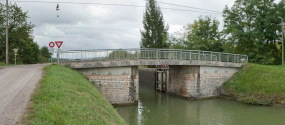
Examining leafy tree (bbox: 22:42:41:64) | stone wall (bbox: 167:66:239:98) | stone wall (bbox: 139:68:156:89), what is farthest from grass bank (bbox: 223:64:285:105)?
leafy tree (bbox: 22:42:41:64)

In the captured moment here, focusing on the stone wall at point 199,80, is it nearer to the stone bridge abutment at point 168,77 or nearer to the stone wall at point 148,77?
the stone bridge abutment at point 168,77

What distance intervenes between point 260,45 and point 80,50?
23316 mm

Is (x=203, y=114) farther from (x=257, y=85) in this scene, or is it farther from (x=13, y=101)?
(x=13, y=101)

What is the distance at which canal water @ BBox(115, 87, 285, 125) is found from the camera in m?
13.3

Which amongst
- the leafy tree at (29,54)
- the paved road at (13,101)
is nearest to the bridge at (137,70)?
the paved road at (13,101)

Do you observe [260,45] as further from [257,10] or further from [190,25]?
[190,25]

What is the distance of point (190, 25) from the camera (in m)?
40.2

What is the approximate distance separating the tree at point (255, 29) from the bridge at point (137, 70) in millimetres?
9110

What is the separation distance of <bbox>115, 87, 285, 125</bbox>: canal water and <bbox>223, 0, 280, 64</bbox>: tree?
43.7 feet

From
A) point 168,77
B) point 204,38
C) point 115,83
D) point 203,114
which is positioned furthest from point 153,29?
point 203,114

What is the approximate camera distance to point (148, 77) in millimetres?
32594

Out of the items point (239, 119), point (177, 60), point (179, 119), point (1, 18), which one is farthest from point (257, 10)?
point (1, 18)

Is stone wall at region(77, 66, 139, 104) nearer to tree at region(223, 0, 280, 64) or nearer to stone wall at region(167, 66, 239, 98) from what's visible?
stone wall at region(167, 66, 239, 98)

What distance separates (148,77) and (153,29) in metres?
10.6
